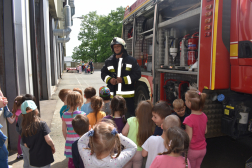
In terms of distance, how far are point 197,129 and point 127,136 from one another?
31.9 inches

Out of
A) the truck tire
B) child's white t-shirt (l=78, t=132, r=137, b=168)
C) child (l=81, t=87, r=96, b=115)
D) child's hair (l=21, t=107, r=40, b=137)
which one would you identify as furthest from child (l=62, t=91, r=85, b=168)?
the truck tire

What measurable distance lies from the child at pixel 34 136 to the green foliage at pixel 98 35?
142ft

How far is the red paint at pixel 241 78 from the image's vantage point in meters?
2.89

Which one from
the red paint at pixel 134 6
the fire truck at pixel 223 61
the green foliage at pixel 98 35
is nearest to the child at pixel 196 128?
the fire truck at pixel 223 61

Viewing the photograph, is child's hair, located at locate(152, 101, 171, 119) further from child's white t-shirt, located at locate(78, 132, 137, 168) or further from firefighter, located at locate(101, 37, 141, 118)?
firefighter, located at locate(101, 37, 141, 118)

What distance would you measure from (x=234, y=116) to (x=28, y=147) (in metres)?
2.76

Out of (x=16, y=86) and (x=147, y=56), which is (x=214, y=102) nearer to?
(x=147, y=56)

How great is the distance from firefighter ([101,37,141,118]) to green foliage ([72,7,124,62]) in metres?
41.4

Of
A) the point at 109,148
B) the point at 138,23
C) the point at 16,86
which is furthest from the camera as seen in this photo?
the point at 138,23

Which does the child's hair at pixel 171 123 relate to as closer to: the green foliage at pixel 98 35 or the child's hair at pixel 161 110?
the child's hair at pixel 161 110

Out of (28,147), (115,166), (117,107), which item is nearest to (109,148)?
(115,166)

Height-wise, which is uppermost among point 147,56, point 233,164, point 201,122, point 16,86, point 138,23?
point 138,23

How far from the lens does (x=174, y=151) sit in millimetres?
1722

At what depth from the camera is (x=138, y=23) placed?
6062 millimetres
